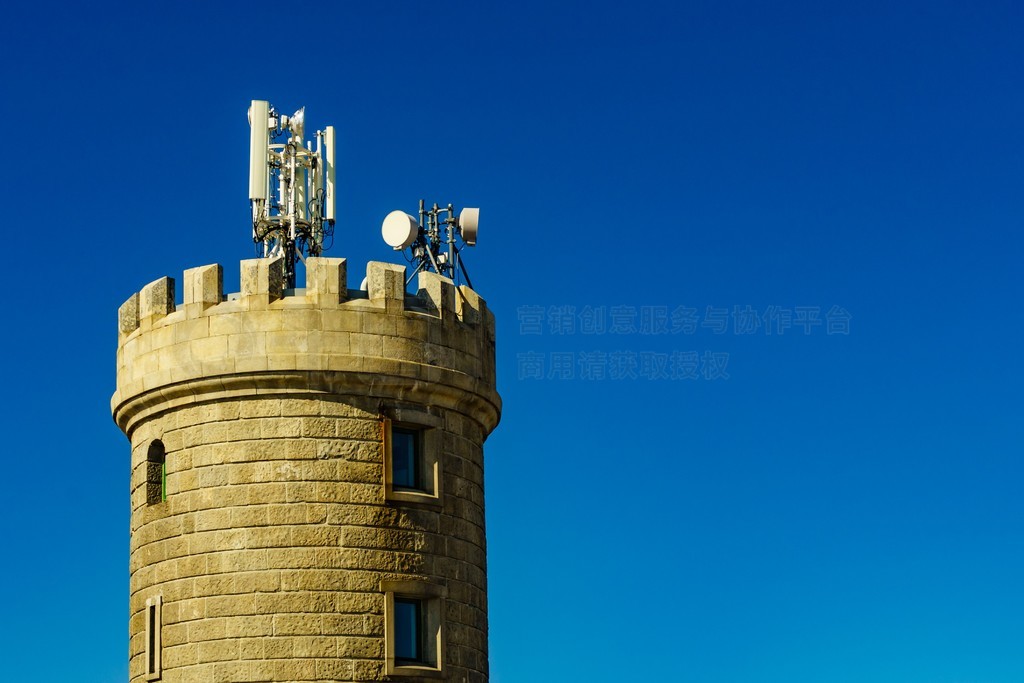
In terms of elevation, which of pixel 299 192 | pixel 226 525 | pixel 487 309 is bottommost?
pixel 226 525

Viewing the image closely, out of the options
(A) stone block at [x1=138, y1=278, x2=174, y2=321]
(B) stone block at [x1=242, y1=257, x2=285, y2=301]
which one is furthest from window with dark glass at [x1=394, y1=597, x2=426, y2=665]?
(A) stone block at [x1=138, y1=278, x2=174, y2=321]

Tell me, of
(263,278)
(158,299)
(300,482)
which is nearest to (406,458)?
(300,482)

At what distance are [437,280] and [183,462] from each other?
17.8ft

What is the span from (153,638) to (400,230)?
8.60 meters

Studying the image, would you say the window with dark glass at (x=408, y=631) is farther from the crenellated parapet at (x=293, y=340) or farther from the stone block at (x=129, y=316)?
the stone block at (x=129, y=316)

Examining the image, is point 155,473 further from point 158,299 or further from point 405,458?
point 405,458

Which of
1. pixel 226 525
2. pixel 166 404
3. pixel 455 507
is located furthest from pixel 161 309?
pixel 455 507

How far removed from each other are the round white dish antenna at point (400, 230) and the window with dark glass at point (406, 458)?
13.1 feet

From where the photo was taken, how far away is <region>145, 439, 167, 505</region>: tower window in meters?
29.0

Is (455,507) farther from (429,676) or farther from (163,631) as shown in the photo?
(163,631)

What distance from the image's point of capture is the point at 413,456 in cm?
2914

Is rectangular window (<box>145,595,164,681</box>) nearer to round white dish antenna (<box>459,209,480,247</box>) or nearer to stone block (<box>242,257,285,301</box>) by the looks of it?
stone block (<box>242,257,285,301</box>)

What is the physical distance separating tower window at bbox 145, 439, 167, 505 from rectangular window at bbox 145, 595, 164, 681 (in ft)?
5.80

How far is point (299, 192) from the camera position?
106 feet
